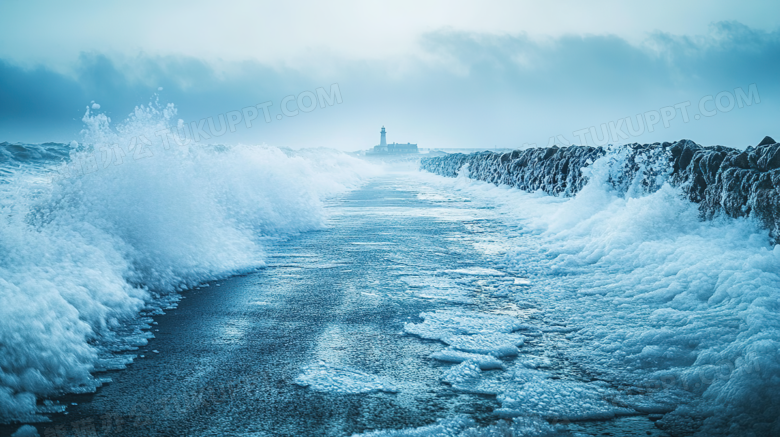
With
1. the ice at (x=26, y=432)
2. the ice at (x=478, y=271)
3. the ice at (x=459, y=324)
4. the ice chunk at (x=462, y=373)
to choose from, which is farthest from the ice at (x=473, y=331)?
the ice at (x=26, y=432)

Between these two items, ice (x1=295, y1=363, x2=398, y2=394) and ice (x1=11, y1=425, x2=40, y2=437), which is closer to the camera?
ice (x1=11, y1=425, x2=40, y2=437)

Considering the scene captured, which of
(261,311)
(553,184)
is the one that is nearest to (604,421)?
(261,311)

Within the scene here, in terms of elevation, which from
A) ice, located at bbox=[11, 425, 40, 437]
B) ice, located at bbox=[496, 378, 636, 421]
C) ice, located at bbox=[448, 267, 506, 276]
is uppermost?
ice, located at bbox=[448, 267, 506, 276]

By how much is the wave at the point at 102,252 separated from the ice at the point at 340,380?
133 centimetres

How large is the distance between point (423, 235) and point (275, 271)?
370 cm

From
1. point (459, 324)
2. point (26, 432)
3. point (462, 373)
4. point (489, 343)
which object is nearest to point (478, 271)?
point (459, 324)

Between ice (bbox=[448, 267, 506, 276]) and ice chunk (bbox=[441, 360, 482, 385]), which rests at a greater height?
ice (bbox=[448, 267, 506, 276])

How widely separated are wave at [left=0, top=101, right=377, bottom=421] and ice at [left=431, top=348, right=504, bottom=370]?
7.40ft

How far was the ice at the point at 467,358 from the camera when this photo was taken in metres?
3.47

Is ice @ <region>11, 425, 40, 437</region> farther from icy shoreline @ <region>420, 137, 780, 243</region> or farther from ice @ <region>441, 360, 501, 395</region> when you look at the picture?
icy shoreline @ <region>420, 137, 780, 243</region>

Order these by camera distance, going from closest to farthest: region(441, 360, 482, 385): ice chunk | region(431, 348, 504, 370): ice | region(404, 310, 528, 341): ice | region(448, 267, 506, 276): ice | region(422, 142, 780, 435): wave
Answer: region(422, 142, 780, 435): wave < region(441, 360, 482, 385): ice chunk < region(431, 348, 504, 370): ice < region(404, 310, 528, 341): ice < region(448, 267, 506, 276): ice

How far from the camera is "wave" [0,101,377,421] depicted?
3.22m

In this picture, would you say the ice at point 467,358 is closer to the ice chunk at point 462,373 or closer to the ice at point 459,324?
the ice chunk at point 462,373

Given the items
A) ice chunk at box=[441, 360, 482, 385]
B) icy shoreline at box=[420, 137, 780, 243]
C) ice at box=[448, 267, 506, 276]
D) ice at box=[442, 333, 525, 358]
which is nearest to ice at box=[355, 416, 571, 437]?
ice chunk at box=[441, 360, 482, 385]
